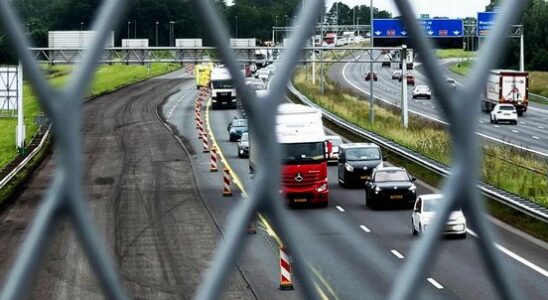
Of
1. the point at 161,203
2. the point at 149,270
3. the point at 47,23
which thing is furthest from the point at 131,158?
the point at 47,23

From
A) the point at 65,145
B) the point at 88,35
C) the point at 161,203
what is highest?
the point at 88,35

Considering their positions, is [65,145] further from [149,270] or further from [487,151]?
[487,151]

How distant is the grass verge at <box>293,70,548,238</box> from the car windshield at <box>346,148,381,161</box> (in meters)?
1.12

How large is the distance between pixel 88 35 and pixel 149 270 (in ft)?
50.1

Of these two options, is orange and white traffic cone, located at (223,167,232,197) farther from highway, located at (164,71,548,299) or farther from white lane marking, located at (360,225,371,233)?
white lane marking, located at (360,225,371,233)

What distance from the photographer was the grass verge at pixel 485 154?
79.7ft

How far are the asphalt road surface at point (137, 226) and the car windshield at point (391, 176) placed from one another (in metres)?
4.66

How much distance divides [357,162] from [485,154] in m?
4.24

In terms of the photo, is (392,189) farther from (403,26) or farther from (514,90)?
(514,90)

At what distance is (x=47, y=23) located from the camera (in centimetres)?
282

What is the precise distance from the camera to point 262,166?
2.36 m

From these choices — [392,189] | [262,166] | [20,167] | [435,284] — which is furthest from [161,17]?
[20,167]

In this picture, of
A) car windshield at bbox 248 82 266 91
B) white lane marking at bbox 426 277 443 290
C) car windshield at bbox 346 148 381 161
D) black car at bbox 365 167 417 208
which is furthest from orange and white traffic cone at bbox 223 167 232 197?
car windshield at bbox 248 82 266 91

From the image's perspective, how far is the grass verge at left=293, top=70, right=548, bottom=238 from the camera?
79.7ft
